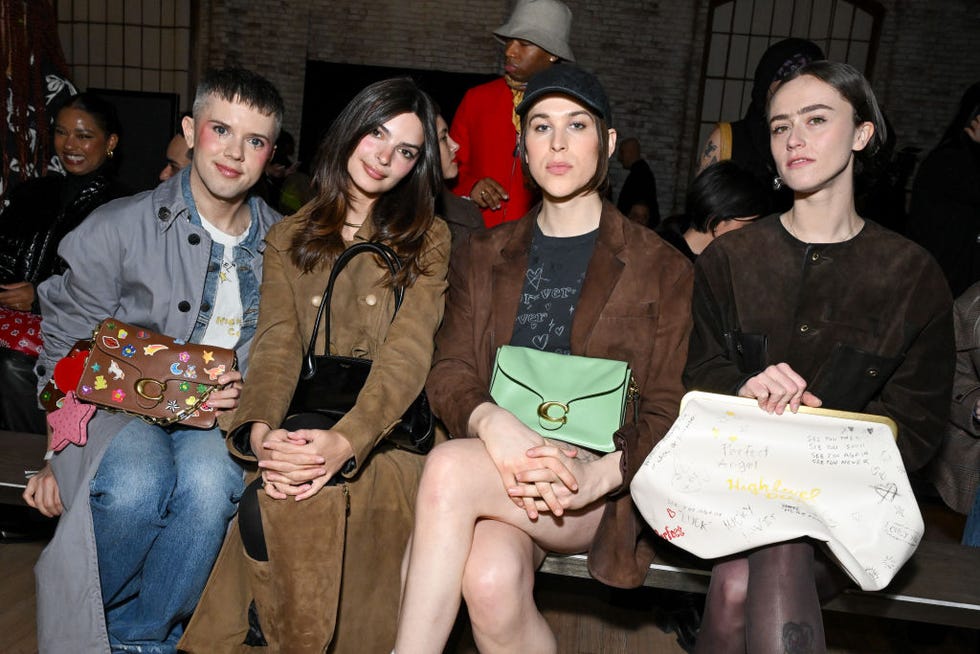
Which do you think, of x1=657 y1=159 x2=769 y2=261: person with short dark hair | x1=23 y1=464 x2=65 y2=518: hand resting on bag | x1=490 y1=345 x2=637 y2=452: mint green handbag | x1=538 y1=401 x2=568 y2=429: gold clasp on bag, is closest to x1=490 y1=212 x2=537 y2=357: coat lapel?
x1=490 y1=345 x2=637 y2=452: mint green handbag

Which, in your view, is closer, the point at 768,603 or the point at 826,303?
the point at 768,603

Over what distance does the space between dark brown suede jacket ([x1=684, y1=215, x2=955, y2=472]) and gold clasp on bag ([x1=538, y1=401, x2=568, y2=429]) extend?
1.31 ft

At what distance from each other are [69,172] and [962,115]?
422 cm

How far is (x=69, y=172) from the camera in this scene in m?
3.95

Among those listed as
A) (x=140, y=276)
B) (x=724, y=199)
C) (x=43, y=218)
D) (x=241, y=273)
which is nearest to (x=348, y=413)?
(x=241, y=273)

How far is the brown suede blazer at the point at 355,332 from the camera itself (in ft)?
7.43

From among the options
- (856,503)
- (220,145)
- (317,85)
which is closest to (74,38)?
(317,85)

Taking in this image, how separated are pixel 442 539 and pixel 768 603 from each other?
2.49ft

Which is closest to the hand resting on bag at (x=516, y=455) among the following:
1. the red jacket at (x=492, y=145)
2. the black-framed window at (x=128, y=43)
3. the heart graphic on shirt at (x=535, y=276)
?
the heart graphic on shirt at (x=535, y=276)

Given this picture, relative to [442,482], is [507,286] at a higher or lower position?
higher

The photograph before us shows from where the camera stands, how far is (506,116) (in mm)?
3941

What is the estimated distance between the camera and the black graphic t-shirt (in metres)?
2.37

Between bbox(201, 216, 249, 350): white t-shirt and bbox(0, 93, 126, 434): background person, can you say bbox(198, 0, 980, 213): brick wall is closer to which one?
bbox(0, 93, 126, 434): background person

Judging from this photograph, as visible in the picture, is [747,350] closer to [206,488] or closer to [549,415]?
[549,415]
